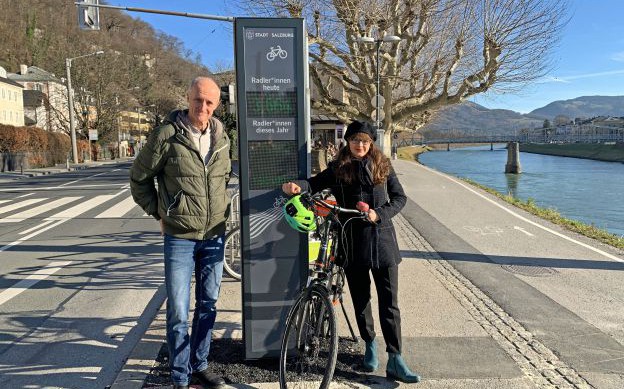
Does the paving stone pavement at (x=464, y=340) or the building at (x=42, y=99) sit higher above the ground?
the building at (x=42, y=99)

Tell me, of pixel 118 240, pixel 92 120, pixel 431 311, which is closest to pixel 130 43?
pixel 92 120

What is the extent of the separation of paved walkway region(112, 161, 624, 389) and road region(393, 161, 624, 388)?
0.06 m

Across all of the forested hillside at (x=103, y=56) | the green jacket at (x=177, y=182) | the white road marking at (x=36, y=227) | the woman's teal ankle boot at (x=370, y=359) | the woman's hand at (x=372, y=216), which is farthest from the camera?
the forested hillside at (x=103, y=56)

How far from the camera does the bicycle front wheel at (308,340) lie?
3184 mm

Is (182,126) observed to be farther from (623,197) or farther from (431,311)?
(623,197)

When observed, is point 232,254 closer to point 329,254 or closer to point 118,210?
point 329,254

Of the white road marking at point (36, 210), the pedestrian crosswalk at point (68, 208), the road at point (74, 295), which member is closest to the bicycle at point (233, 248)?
the road at point (74, 295)

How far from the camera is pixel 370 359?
3.62 m

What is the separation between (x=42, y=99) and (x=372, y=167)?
237 ft

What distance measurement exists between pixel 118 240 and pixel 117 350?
533cm

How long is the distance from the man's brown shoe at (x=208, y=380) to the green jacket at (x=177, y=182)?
98cm

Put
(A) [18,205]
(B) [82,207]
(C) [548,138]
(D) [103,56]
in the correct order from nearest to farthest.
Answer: (B) [82,207] < (A) [18,205] < (D) [103,56] < (C) [548,138]

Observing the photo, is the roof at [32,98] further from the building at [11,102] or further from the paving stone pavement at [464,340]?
the paving stone pavement at [464,340]

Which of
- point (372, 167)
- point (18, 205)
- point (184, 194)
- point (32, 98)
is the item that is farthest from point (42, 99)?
point (372, 167)
